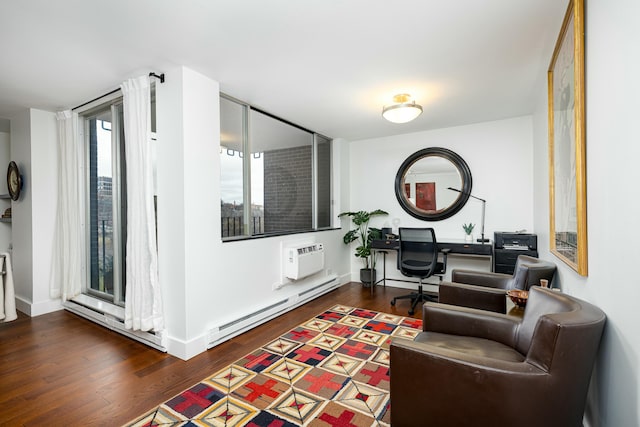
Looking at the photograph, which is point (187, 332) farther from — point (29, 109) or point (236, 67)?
point (29, 109)

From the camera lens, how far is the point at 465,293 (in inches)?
92.2

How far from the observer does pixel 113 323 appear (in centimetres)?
306

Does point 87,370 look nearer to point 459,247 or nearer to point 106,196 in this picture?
point 106,196

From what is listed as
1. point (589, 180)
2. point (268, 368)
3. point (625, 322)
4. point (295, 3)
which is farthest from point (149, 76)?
point (625, 322)

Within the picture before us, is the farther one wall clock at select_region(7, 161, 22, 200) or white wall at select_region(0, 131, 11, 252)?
white wall at select_region(0, 131, 11, 252)

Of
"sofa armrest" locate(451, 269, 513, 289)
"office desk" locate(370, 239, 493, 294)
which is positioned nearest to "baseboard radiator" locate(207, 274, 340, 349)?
"office desk" locate(370, 239, 493, 294)

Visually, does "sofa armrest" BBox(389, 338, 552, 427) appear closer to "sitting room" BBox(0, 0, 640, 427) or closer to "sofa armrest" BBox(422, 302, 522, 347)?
"sitting room" BBox(0, 0, 640, 427)

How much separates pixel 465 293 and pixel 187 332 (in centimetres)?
226

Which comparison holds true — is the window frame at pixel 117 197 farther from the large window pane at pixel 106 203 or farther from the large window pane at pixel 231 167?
the large window pane at pixel 231 167

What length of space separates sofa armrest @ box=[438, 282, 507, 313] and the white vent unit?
1.75 meters

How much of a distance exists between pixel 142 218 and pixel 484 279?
301 cm

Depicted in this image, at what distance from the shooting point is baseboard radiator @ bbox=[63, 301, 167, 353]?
266 centimetres

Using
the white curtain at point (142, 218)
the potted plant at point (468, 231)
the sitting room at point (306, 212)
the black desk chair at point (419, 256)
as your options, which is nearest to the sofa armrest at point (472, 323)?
the sitting room at point (306, 212)

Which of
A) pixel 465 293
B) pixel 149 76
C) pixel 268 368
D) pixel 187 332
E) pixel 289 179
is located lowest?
pixel 268 368
